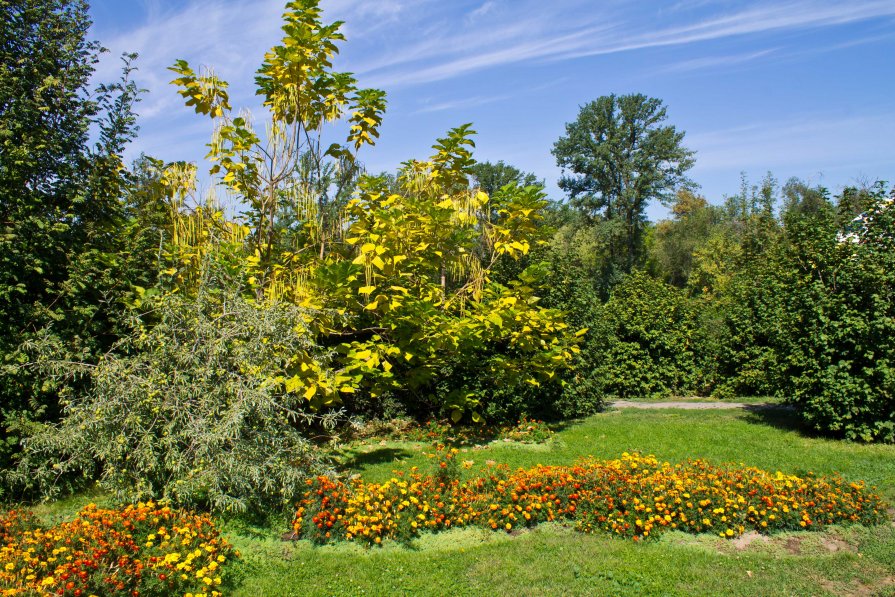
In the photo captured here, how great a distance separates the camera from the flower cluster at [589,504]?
16.0 feet

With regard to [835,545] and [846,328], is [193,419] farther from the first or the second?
[846,328]

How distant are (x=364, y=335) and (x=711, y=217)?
4460cm

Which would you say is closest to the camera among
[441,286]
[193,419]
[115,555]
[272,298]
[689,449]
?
[115,555]

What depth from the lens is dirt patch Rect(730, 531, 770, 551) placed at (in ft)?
15.6

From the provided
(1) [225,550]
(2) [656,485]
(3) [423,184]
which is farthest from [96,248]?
(2) [656,485]

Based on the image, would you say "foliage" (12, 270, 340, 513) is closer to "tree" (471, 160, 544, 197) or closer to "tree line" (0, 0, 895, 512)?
"tree line" (0, 0, 895, 512)

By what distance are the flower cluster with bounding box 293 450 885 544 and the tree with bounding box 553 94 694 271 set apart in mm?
33274

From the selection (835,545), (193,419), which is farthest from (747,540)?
(193,419)

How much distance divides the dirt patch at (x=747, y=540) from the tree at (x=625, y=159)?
33691 mm

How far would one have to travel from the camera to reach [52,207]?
5.72 meters

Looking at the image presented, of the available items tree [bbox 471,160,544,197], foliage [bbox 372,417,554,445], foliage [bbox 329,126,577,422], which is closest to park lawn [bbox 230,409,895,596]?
foliage [bbox 329,126,577,422]

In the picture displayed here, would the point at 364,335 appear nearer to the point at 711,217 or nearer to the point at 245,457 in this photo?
the point at 245,457

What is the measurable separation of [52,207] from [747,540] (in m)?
6.84

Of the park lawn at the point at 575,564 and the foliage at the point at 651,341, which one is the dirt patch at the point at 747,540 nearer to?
the park lawn at the point at 575,564
